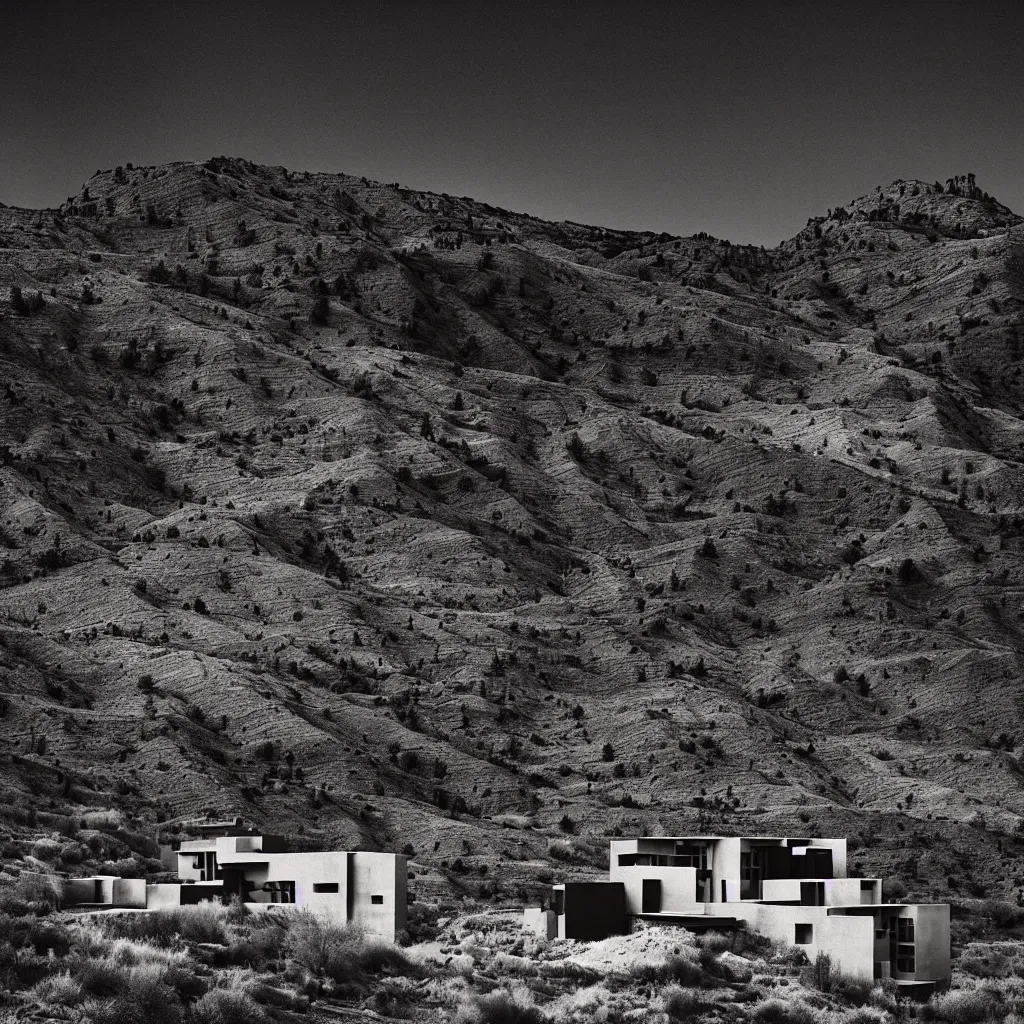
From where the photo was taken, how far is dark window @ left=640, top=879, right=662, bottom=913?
216 ft

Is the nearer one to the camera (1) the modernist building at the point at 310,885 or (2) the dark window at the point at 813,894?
(1) the modernist building at the point at 310,885

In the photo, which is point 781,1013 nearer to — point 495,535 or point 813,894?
point 813,894

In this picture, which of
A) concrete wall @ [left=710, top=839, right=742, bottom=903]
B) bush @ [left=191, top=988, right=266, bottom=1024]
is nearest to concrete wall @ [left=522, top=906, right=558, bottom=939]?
concrete wall @ [left=710, top=839, right=742, bottom=903]

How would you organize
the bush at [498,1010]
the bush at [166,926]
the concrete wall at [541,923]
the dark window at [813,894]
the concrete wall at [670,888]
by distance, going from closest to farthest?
1. the bush at [166,926]
2. the bush at [498,1010]
3. the concrete wall at [541,923]
4. the concrete wall at [670,888]
5. the dark window at [813,894]

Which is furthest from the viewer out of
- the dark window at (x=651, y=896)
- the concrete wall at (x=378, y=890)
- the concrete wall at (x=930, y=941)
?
the dark window at (x=651, y=896)

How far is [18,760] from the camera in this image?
254 ft

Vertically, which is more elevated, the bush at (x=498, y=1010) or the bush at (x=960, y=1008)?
the bush at (x=498, y=1010)

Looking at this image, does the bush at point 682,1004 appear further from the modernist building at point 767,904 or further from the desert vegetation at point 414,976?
the modernist building at point 767,904

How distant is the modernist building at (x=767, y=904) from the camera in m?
59.4

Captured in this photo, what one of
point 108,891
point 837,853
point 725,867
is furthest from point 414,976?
point 837,853

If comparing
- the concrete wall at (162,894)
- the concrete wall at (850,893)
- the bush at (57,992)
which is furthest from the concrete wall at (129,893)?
the concrete wall at (850,893)

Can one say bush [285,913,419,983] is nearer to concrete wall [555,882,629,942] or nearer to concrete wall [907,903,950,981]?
concrete wall [555,882,629,942]

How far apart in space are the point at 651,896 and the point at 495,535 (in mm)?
41744

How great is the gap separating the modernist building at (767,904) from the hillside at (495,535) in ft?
33.5
